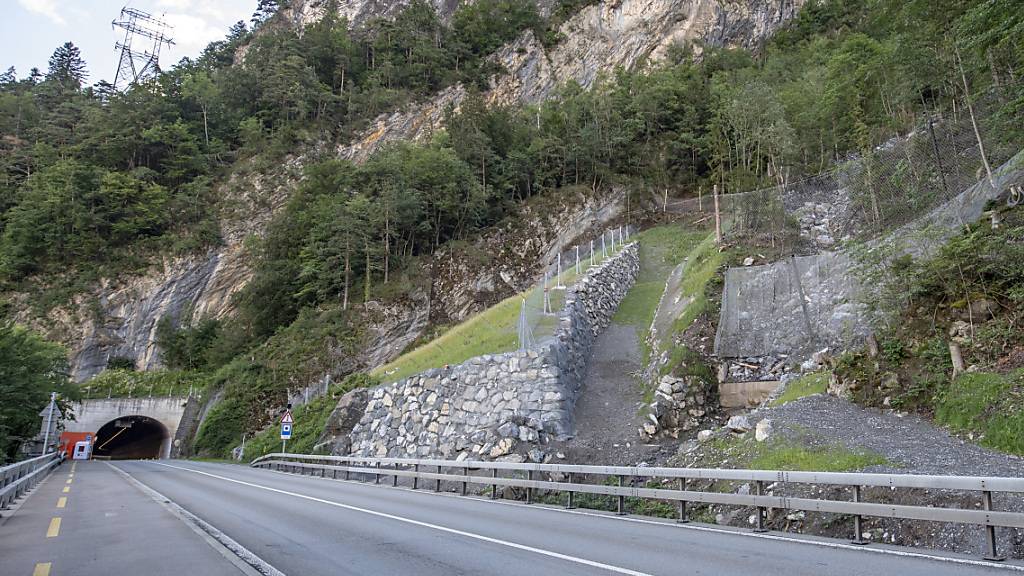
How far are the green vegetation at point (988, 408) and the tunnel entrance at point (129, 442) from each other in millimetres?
52854

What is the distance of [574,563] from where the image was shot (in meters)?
5.69

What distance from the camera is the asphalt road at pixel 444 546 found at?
543 cm

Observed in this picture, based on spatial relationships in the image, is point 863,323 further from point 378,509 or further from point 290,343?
point 290,343

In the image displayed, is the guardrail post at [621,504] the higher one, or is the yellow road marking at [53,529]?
the guardrail post at [621,504]

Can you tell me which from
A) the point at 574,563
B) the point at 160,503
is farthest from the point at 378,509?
the point at 574,563

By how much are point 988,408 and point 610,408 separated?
930 centimetres

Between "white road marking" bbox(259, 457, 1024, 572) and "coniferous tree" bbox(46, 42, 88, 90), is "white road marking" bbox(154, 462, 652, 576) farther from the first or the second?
"coniferous tree" bbox(46, 42, 88, 90)

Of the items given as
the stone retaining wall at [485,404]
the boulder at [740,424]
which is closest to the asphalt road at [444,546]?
the boulder at [740,424]

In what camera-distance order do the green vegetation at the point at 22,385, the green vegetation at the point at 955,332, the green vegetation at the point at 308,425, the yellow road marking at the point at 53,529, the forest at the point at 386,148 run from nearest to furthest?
the yellow road marking at the point at 53,529 < the green vegetation at the point at 955,332 < the green vegetation at the point at 22,385 < the green vegetation at the point at 308,425 < the forest at the point at 386,148

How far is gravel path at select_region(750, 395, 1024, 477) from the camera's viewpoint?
7.89 meters

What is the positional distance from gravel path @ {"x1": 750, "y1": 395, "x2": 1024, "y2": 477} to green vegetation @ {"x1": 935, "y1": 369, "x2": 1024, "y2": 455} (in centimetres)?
28

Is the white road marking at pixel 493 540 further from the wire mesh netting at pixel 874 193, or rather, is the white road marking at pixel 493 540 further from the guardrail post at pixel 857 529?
the wire mesh netting at pixel 874 193

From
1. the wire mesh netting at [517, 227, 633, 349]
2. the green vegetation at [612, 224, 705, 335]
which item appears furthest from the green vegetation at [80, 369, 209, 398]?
the green vegetation at [612, 224, 705, 335]

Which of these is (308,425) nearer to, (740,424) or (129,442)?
(740,424)
